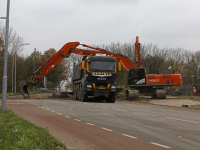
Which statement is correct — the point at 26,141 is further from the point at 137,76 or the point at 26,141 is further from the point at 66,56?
the point at 66,56

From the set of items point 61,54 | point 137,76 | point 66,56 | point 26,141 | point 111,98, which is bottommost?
point 26,141

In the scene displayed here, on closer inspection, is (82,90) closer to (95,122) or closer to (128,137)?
(95,122)

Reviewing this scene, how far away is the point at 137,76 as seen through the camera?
103ft

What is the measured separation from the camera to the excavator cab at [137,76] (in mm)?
31234

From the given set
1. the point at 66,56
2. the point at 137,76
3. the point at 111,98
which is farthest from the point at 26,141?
the point at 66,56

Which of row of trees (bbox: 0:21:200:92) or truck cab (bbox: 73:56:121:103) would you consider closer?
truck cab (bbox: 73:56:121:103)

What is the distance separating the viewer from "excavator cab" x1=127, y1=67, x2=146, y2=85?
1230 inches

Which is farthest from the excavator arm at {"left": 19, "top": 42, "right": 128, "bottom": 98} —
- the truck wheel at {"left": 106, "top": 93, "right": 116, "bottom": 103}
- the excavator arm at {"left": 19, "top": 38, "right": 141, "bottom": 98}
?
the truck wheel at {"left": 106, "top": 93, "right": 116, "bottom": 103}

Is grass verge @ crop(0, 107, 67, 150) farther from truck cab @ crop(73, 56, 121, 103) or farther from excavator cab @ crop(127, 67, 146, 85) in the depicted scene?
excavator cab @ crop(127, 67, 146, 85)

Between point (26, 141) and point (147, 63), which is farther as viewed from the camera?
point (147, 63)

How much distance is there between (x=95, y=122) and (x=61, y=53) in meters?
19.8

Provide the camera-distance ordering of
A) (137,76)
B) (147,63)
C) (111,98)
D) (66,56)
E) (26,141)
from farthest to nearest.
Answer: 1. (147,63)
2. (66,56)
3. (137,76)
4. (111,98)
5. (26,141)

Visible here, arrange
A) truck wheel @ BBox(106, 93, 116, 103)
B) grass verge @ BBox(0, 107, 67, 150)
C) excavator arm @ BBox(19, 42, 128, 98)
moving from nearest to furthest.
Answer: grass verge @ BBox(0, 107, 67, 150)
truck wheel @ BBox(106, 93, 116, 103)
excavator arm @ BBox(19, 42, 128, 98)

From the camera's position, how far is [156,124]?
12688 millimetres
